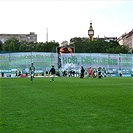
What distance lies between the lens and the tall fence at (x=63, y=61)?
183 feet

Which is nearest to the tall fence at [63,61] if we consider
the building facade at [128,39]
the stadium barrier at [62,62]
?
the stadium barrier at [62,62]

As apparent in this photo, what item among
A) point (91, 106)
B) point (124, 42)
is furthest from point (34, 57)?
point (124, 42)

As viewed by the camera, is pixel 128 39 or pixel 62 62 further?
pixel 128 39

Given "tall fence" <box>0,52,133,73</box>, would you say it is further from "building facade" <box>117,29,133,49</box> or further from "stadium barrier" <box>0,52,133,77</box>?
"building facade" <box>117,29,133,49</box>

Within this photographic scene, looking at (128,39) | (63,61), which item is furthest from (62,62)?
(128,39)

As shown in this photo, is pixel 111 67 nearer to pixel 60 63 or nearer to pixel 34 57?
pixel 60 63

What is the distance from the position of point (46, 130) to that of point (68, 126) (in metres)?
0.64

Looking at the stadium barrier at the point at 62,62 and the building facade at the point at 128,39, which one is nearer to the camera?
the stadium barrier at the point at 62,62

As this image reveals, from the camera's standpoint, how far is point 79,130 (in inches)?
316

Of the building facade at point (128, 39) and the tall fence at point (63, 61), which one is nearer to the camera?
the tall fence at point (63, 61)

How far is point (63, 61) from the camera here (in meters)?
59.1

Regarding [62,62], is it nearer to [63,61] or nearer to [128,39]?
[63,61]

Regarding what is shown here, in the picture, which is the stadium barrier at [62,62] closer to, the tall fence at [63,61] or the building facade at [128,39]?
the tall fence at [63,61]

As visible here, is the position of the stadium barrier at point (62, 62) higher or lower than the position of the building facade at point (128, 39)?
lower
